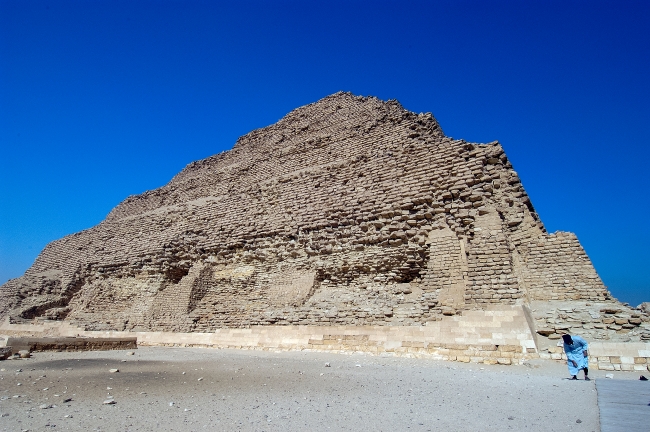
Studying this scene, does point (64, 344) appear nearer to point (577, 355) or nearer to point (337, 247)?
point (337, 247)

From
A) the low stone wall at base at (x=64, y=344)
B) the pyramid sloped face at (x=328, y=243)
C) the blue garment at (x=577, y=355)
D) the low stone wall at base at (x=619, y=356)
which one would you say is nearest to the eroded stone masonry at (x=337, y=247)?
the pyramid sloped face at (x=328, y=243)

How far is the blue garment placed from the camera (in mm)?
6350

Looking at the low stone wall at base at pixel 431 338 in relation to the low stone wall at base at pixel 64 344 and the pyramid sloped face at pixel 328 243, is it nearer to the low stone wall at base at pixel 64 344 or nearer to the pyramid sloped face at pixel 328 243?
the pyramid sloped face at pixel 328 243

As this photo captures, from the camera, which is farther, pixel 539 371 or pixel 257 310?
pixel 257 310

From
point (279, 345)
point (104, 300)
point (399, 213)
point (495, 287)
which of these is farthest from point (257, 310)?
point (104, 300)

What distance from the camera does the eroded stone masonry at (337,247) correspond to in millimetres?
9328

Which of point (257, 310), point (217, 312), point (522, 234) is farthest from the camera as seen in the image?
point (217, 312)

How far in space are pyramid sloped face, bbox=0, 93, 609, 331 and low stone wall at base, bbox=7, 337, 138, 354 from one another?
2499 millimetres

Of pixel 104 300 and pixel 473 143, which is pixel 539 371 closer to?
pixel 473 143

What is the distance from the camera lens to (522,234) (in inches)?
403

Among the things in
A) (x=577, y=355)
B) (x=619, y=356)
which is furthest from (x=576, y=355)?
(x=619, y=356)

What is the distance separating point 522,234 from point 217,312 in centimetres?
1009

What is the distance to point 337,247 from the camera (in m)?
12.9

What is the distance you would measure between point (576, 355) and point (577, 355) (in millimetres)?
14
